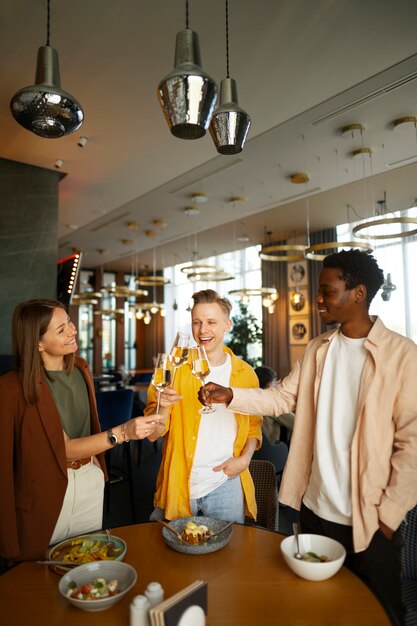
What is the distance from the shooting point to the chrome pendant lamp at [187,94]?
150 cm

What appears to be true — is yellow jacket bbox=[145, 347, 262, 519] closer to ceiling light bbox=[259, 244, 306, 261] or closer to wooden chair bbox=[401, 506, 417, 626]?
wooden chair bbox=[401, 506, 417, 626]

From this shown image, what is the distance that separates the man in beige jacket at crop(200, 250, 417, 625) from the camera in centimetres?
148

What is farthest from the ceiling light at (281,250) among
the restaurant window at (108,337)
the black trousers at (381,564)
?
the restaurant window at (108,337)

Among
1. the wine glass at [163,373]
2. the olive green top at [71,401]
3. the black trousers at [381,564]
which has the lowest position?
the black trousers at [381,564]

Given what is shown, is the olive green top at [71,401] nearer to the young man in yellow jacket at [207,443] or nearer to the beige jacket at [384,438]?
the young man in yellow jacket at [207,443]

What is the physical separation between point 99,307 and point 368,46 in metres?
14.7

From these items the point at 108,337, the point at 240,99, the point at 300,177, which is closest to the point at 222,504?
the point at 240,99

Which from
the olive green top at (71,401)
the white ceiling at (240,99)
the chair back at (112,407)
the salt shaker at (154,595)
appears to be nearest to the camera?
the salt shaker at (154,595)

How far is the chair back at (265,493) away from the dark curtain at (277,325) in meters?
9.35

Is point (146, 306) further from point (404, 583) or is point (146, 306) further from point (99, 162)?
point (404, 583)

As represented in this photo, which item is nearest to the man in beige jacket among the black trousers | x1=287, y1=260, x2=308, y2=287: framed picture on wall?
the black trousers

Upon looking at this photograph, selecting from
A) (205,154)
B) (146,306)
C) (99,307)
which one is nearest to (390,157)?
(205,154)

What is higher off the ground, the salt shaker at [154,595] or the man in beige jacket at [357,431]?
the man in beige jacket at [357,431]

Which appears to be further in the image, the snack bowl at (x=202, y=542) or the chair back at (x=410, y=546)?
the chair back at (x=410, y=546)
